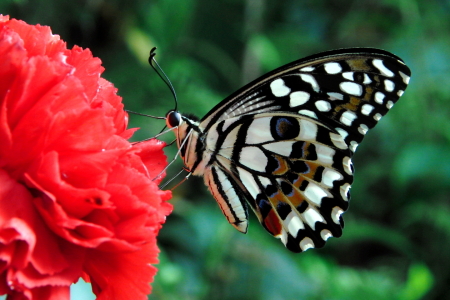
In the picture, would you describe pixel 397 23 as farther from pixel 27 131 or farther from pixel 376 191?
pixel 27 131

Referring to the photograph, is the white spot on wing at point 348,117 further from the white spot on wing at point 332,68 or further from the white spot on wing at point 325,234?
the white spot on wing at point 325,234

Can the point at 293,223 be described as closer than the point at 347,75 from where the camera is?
No

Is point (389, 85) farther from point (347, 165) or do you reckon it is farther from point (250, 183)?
point (250, 183)

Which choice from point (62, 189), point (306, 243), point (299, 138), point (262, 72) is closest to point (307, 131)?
point (299, 138)

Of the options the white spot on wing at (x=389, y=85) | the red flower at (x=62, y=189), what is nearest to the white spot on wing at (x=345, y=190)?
the white spot on wing at (x=389, y=85)

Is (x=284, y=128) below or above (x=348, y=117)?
below

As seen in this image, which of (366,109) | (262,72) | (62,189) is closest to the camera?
(62,189)

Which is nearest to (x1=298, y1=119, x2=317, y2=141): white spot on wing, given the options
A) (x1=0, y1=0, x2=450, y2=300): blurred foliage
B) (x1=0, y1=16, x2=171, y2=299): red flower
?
(x1=0, y1=16, x2=171, y2=299): red flower
